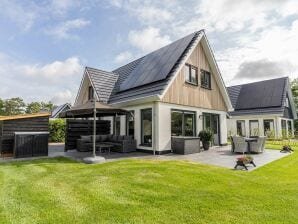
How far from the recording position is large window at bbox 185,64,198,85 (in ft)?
45.1

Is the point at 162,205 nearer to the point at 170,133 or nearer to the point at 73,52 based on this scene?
the point at 170,133

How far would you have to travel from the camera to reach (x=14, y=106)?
143 feet

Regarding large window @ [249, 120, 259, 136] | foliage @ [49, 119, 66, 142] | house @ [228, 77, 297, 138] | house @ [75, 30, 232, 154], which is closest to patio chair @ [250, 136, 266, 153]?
house @ [75, 30, 232, 154]

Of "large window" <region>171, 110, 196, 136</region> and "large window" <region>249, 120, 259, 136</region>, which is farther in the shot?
"large window" <region>249, 120, 259, 136</region>

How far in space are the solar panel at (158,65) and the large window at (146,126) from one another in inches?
78.5

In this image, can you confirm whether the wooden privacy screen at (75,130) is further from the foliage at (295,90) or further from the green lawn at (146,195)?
the foliage at (295,90)

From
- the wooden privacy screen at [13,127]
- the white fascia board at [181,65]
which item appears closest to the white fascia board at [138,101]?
the white fascia board at [181,65]

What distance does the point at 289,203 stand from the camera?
464 cm

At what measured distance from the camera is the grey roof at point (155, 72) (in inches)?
495

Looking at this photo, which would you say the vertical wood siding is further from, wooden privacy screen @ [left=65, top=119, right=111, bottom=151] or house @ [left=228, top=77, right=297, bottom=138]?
house @ [left=228, top=77, right=297, bottom=138]

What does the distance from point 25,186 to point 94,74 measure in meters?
12.8

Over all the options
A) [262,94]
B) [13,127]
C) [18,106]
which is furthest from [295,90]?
[18,106]

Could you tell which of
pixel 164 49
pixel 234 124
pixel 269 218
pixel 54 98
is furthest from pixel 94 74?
pixel 54 98

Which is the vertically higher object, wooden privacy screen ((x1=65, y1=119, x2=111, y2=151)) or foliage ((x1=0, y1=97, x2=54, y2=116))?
foliage ((x1=0, y1=97, x2=54, y2=116))
